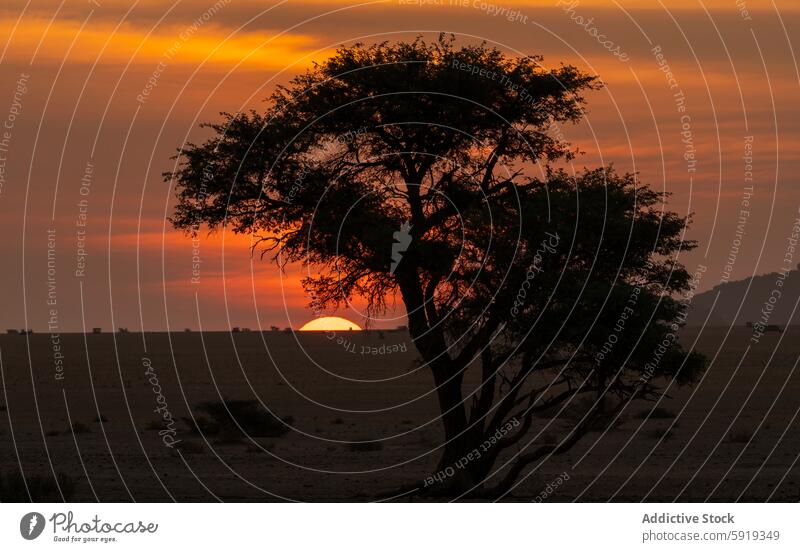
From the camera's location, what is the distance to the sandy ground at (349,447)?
4275 cm

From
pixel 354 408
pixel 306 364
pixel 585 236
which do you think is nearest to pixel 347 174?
pixel 585 236

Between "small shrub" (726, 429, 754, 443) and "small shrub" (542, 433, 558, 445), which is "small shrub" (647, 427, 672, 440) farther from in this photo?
"small shrub" (542, 433, 558, 445)

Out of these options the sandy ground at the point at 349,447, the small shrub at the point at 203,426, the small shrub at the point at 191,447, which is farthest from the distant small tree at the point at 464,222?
the small shrub at the point at 203,426

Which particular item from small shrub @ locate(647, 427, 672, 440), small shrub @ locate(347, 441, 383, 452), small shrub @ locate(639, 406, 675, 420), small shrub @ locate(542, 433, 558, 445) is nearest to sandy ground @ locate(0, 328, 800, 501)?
small shrub @ locate(647, 427, 672, 440)

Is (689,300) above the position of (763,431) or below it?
above

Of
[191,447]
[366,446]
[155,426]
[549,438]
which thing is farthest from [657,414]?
[191,447]

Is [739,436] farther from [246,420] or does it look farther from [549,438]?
[246,420]

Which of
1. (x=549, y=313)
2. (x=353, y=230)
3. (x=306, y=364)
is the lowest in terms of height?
(x=306, y=364)

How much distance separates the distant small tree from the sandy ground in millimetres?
3077

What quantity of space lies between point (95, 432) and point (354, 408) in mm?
23006

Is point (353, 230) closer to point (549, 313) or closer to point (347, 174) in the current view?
point (347, 174)

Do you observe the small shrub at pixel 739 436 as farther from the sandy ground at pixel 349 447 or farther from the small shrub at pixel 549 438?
the small shrub at pixel 549 438

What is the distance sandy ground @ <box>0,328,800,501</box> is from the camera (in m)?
42.8

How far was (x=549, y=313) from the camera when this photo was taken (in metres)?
36.7
